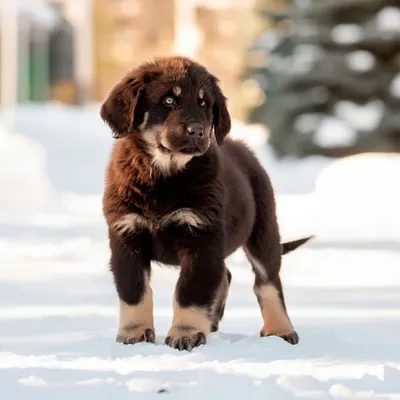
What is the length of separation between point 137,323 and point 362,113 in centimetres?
1685

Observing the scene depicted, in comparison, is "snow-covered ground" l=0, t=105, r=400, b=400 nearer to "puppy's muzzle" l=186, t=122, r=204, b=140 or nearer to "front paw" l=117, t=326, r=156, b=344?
"front paw" l=117, t=326, r=156, b=344

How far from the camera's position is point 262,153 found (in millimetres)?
23875

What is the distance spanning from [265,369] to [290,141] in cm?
1740

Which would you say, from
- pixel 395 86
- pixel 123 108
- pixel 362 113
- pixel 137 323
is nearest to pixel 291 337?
pixel 137 323

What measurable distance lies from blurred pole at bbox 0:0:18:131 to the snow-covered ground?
12038 millimetres

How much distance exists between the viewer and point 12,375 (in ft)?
14.2

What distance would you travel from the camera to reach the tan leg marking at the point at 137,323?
16.5 feet

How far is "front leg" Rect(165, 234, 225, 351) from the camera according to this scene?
4.93m

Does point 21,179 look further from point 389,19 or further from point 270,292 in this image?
point 389,19

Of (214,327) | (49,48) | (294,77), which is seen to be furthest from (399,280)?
(49,48)

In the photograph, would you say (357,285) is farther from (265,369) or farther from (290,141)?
(290,141)

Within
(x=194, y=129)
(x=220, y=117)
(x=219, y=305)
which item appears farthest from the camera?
(x=219, y=305)

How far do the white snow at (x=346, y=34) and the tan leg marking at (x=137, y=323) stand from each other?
55.5 feet

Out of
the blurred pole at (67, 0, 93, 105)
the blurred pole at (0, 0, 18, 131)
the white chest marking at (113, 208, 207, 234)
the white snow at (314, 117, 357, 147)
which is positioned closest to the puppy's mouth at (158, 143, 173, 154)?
the white chest marking at (113, 208, 207, 234)
